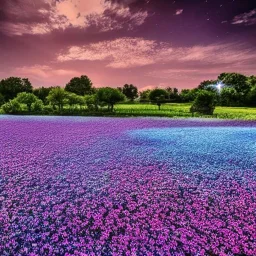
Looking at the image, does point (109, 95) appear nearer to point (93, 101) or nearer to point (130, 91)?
point (93, 101)

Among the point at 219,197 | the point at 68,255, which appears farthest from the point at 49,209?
the point at 219,197

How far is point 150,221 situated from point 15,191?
15.2 feet

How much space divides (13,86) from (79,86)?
34.3 meters

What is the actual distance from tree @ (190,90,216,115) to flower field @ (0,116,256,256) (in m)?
32.9

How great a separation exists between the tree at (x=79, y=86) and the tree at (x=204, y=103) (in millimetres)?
86529

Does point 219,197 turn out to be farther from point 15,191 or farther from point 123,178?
point 15,191

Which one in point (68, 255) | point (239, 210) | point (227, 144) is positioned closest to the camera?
point (68, 255)

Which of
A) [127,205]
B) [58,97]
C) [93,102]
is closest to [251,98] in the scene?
[93,102]

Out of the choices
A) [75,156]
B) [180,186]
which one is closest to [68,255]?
[180,186]

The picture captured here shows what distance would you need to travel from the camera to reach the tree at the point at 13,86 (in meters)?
96.1

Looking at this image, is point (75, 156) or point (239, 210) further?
point (75, 156)

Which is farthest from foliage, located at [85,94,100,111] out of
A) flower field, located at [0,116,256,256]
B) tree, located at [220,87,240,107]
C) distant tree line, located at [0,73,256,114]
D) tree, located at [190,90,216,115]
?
tree, located at [220,87,240,107]

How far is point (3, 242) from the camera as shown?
15.1 feet

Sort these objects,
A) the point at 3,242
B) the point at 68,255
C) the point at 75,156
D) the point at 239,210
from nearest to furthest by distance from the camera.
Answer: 1. the point at 68,255
2. the point at 3,242
3. the point at 239,210
4. the point at 75,156
